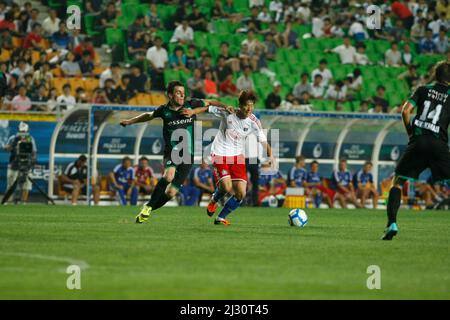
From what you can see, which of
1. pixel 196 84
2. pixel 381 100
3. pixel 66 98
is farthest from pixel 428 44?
pixel 66 98

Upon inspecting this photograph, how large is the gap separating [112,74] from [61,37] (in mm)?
2174

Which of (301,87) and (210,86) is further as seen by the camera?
(301,87)

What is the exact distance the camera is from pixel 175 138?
17.4 metres

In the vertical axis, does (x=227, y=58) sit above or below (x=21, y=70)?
above

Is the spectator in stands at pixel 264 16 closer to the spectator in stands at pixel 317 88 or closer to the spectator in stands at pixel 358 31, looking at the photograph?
the spectator in stands at pixel 358 31

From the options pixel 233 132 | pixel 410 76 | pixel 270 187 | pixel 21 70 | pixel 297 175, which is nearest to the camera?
pixel 233 132

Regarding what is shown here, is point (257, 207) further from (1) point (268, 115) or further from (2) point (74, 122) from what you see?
(2) point (74, 122)

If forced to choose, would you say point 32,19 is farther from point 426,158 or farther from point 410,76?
point 426,158

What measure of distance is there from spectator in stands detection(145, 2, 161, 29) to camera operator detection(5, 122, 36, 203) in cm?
611

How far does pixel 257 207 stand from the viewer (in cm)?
2755

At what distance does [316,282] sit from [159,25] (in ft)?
74.4

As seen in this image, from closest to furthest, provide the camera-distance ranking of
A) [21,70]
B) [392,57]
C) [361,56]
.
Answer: [21,70], [361,56], [392,57]
